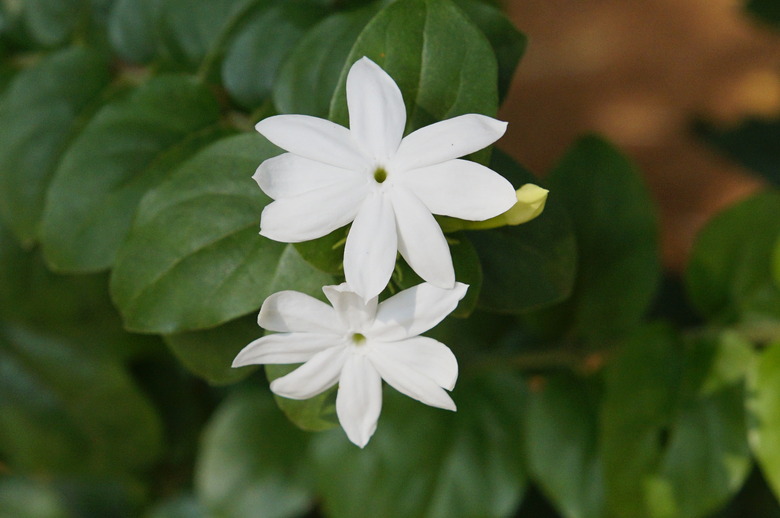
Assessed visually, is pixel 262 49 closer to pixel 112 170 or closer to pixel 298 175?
pixel 112 170

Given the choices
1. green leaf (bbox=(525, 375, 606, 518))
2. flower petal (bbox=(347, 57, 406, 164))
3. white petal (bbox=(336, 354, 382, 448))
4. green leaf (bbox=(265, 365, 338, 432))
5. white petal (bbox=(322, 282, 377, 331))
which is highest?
flower petal (bbox=(347, 57, 406, 164))

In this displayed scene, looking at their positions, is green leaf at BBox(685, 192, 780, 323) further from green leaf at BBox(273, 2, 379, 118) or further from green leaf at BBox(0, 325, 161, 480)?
green leaf at BBox(0, 325, 161, 480)

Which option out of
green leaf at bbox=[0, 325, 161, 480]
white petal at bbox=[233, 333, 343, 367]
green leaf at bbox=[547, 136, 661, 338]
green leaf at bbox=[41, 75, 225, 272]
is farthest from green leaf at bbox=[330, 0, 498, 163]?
green leaf at bbox=[0, 325, 161, 480]

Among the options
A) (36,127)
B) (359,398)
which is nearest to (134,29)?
(36,127)

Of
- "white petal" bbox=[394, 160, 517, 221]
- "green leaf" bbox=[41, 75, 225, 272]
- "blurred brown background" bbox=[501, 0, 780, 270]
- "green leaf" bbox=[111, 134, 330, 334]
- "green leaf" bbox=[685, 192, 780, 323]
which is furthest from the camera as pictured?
"blurred brown background" bbox=[501, 0, 780, 270]

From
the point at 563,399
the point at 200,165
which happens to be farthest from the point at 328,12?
the point at 563,399

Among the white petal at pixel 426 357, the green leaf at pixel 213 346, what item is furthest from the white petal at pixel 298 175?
the green leaf at pixel 213 346

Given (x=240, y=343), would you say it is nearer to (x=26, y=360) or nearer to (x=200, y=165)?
(x=200, y=165)
